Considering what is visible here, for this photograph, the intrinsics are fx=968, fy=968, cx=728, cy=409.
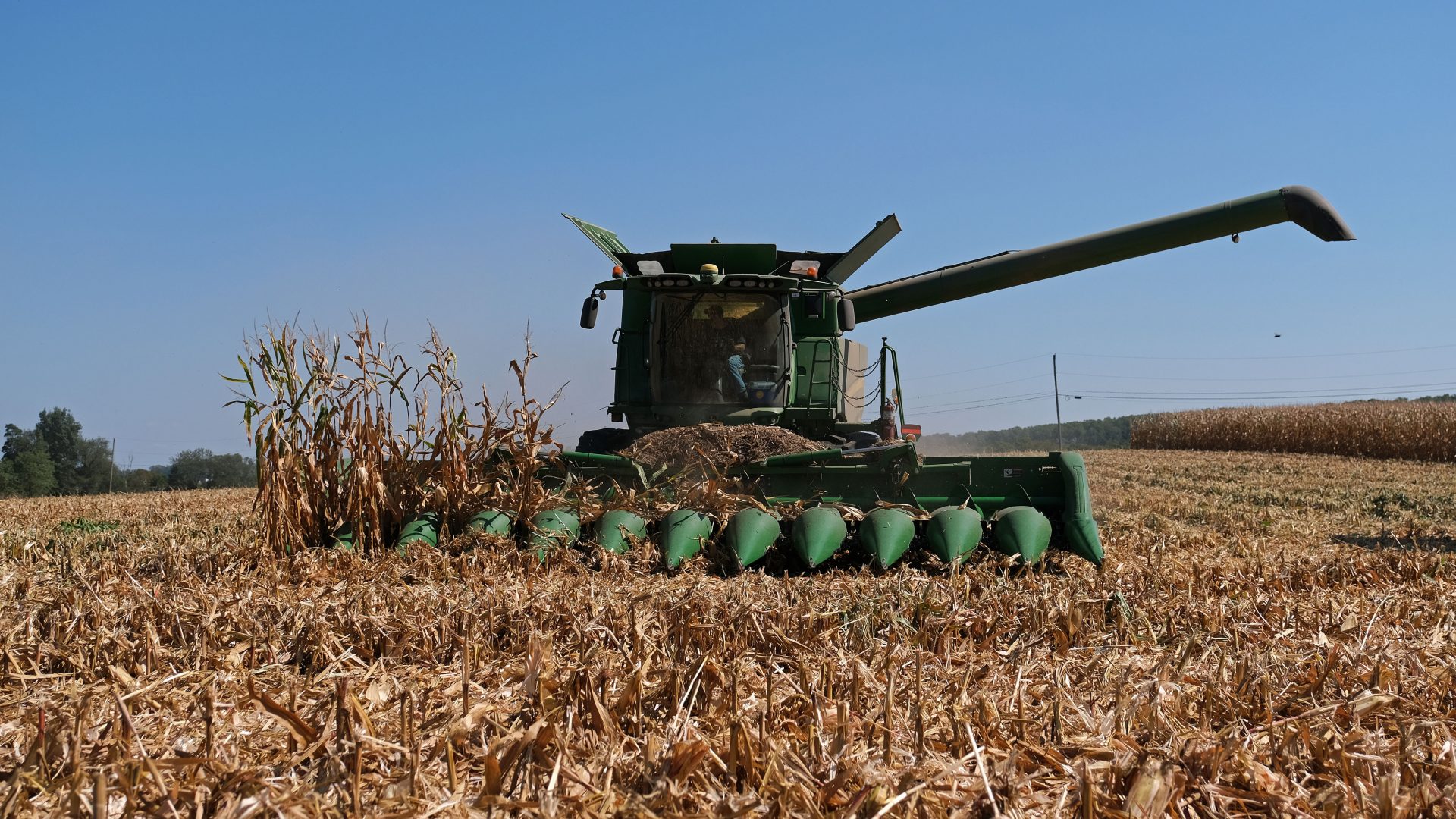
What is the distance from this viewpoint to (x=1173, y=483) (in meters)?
14.9

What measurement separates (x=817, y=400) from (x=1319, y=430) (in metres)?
25.5

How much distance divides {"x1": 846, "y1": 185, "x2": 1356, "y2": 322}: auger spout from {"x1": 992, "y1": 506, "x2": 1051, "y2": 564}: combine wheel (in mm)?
3281

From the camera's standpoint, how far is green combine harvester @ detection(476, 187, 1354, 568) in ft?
17.3

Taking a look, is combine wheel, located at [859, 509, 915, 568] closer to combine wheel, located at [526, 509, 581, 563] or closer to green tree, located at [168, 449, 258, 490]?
combine wheel, located at [526, 509, 581, 563]

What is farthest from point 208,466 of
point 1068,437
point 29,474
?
point 1068,437

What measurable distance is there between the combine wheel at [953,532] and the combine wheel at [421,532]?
108 inches

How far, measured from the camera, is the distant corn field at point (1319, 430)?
80.2 feet

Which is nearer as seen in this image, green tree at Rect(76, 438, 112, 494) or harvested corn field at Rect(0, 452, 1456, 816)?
harvested corn field at Rect(0, 452, 1456, 816)

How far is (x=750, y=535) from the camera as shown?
5168 mm

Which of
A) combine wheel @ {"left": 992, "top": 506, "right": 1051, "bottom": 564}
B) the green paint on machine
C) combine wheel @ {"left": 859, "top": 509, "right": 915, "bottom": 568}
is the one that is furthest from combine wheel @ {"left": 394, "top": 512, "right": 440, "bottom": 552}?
combine wheel @ {"left": 992, "top": 506, "right": 1051, "bottom": 564}

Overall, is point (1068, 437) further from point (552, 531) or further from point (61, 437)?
point (61, 437)

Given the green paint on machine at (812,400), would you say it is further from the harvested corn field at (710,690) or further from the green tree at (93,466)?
the green tree at (93,466)

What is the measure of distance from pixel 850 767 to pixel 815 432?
5.36m

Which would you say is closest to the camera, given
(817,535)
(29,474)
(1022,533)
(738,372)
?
(817,535)
